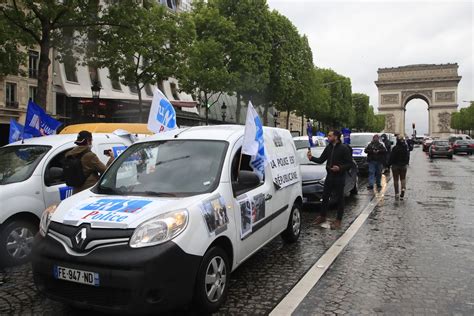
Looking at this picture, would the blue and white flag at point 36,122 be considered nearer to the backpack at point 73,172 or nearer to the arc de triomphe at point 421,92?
the backpack at point 73,172

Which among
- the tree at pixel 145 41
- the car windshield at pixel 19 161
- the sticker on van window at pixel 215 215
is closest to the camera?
the sticker on van window at pixel 215 215

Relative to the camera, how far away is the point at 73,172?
6.28 meters

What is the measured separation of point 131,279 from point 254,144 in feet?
7.31

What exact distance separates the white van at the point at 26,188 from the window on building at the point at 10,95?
81.1 feet

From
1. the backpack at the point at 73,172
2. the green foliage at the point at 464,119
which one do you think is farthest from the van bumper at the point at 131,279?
the green foliage at the point at 464,119

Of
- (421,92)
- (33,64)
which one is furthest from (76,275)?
(421,92)

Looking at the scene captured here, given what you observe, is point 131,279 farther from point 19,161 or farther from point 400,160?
point 400,160

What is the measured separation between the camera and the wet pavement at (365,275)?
4.45 meters

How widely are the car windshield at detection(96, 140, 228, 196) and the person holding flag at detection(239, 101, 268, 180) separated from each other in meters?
0.26

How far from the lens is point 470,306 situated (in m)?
4.43

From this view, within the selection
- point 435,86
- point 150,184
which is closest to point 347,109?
point 435,86

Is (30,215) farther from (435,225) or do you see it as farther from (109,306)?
(435,225)

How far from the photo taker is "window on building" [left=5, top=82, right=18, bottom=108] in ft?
95.1

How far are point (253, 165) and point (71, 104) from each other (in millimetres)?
30332
